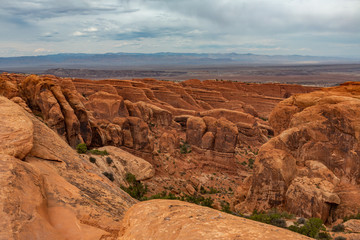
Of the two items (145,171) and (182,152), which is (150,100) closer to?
(182,152)

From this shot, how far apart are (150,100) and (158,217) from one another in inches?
2033

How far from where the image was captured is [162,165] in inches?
1375

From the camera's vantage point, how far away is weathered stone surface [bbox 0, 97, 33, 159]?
810 centimetres

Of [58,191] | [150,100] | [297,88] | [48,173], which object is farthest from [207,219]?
[297,88]

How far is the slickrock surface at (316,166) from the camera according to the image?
63.2 feet

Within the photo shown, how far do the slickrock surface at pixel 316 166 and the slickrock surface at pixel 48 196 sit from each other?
1477 centimetres

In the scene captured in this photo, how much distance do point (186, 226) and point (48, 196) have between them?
437 cm

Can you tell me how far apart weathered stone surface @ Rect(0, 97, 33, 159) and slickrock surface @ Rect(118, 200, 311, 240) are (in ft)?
13.9

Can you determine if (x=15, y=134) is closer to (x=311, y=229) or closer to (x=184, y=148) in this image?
(x=311, y=229)

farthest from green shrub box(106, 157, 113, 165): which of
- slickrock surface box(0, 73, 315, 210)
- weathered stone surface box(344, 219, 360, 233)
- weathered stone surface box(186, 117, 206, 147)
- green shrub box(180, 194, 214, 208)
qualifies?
weathered stone surface box(344, 219, 360, 233)

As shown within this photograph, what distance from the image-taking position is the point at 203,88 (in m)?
77.4

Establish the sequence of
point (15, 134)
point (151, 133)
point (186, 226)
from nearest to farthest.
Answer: point (186, 226), point (15, 134), point (151, 133)

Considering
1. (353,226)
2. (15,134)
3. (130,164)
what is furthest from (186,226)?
(130,164)

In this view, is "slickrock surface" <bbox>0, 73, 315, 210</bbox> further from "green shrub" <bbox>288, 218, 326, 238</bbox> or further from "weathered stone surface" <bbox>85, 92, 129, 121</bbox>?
"green shrub" <bbox>288, 218, 326, 238</bbox>
